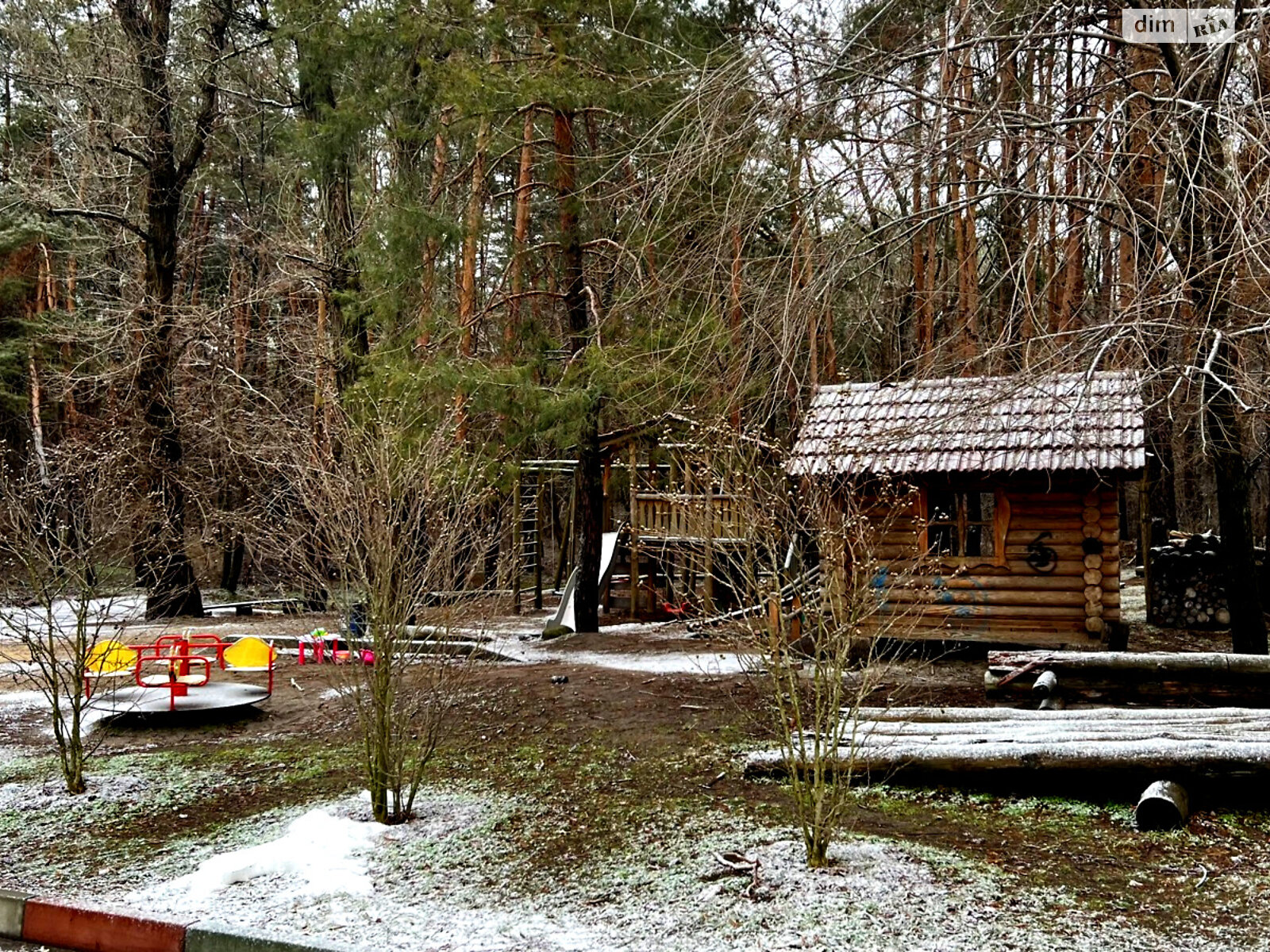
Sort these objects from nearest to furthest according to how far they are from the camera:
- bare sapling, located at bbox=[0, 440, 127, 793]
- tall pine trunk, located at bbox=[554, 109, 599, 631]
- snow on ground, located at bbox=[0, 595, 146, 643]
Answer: bare sapling, located at bbox=[0, 440, 127, 793], snow on ground, located at bbox=[0, 595, 146, 643], tall pine trunk, located at bbox=[554, 109, 599, 631]

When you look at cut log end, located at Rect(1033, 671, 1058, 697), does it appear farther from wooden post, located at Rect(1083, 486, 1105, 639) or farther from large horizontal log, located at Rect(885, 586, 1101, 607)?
wooden post, located at Rect(1083, 486, 1105, 639)

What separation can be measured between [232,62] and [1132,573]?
71.3 feet

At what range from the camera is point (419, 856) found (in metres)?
6.08

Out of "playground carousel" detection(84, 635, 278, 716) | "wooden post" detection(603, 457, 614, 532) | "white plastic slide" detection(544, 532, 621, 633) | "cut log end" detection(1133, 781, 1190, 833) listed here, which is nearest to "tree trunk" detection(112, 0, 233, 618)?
"white plastic slide" detection(544, 532, 621, 633)

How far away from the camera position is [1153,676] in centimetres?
880

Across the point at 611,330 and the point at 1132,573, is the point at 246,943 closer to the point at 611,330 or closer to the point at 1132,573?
the point at 611,330

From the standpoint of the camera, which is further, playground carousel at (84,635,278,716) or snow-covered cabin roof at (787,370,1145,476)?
snow-covered cabin roof at (787,370,1145,476)

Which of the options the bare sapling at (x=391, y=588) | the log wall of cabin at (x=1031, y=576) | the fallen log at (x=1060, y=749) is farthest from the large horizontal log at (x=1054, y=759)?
the log wall of cabin at (x=1031, y=576)

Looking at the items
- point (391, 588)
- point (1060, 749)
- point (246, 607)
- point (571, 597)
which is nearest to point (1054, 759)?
point (1060, 749)

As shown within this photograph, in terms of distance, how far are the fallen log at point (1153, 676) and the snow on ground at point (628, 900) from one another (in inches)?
149

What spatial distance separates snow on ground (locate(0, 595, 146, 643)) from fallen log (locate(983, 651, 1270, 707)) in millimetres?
7434

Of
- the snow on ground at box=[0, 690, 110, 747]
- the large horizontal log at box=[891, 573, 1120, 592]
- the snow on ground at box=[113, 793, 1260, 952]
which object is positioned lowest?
the snow on ground at box=[113, 793, 1260, 952]

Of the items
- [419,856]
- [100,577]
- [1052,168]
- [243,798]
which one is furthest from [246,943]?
[1052,168]

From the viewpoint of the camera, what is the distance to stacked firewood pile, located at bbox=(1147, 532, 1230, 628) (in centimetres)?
1498
